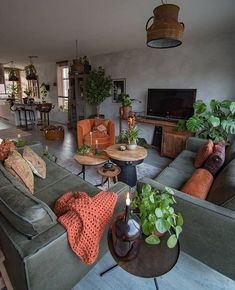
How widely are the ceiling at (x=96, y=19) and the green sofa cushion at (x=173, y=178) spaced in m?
2.06

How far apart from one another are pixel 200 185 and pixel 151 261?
0.95m

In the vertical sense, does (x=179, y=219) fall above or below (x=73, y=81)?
below

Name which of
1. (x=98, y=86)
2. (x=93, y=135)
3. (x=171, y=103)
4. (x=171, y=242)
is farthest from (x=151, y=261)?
(x=98, y=86)

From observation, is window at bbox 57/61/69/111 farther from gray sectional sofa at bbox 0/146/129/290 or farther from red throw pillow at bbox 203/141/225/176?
gray sectional sofa at bbox 0/146/129/290

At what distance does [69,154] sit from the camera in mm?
4230

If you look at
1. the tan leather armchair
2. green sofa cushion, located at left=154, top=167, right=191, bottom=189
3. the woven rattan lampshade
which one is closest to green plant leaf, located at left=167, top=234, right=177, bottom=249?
green sofa cushion, located at left=154, top=167, right=191, bottom=189

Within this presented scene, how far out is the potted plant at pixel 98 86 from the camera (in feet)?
17.8

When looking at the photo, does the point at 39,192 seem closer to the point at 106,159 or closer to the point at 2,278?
the point at 2,278

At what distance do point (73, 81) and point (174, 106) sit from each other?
157 inches

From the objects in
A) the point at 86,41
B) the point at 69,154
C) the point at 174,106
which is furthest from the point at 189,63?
the point at 69,154

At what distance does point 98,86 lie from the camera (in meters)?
5.47

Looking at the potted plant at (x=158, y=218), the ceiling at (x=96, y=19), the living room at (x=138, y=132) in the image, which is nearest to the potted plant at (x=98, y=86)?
the living room at (x=138, y=132)

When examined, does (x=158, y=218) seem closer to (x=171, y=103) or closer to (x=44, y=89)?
(x=171, y=103)

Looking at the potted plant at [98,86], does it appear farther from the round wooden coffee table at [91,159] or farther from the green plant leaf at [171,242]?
the green plant leaf at [171,242]
